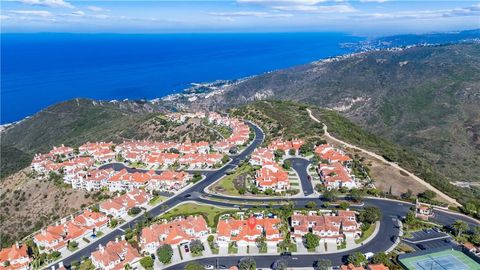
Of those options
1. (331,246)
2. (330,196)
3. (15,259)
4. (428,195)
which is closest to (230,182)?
(330,196)

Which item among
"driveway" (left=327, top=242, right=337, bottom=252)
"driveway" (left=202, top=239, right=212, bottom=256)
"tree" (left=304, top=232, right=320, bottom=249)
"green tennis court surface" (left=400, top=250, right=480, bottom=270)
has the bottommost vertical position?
"driveway" (left=202, top=239, right=212, bottom=256)

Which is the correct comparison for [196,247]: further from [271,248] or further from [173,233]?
[271,248]

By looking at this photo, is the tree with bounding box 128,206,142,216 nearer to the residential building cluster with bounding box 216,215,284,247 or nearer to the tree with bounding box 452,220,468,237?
the residential building cluster with bounding box 216,215,284,247

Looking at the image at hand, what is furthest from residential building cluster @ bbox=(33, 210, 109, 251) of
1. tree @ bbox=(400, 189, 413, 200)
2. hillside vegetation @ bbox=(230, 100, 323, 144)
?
tree @ bbox=(400, 189, 413, 200)

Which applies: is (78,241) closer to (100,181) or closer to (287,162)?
(100,181)

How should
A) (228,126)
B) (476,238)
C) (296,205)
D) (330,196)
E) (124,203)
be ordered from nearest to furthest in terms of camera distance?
(476,238), (296,205), (330,196), (124,203), (228,126)

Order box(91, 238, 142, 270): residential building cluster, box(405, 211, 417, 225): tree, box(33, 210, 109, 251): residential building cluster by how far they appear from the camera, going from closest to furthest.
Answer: box(91, 238, 142, 270): residential building cluster → box(405, 211, 417, 225): tree → box(33, 210, 109, 251): residential building cluster

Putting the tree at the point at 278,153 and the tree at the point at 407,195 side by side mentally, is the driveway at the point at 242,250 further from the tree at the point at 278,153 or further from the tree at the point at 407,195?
the tree at the point at 278,153
